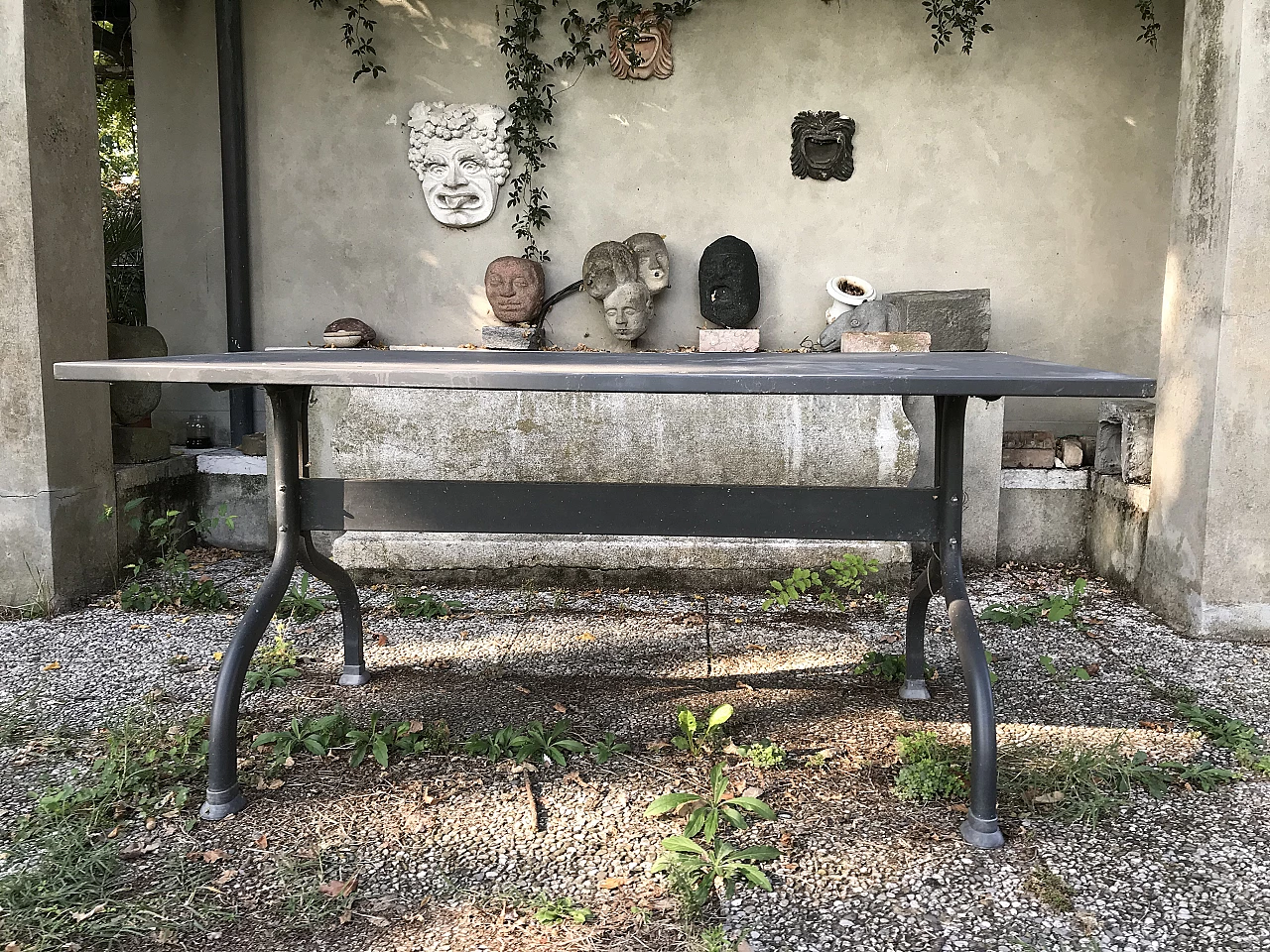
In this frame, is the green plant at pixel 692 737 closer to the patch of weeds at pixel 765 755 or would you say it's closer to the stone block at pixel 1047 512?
the patch of weeds at pixel 765 755

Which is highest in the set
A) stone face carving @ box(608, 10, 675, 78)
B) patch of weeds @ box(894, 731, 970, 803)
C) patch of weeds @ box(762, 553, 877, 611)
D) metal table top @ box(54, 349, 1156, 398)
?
stone face carving @ box(608, 10, 675, 78)

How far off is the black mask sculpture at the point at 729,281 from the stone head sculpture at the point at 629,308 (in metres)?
0.32

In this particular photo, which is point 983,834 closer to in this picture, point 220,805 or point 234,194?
point 220,805

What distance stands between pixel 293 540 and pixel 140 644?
1.27 meters

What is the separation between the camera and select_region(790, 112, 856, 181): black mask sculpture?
4.84 metres

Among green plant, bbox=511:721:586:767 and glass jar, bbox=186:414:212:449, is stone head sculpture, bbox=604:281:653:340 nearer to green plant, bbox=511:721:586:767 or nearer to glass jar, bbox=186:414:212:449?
glass jar, bbox=186:414:212:449

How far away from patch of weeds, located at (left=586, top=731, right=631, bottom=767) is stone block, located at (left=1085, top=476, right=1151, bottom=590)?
243 cm

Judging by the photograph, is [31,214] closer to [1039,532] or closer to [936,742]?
[936,742]

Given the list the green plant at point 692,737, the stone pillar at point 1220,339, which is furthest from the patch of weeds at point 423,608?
the stone pillar at point 1220,339

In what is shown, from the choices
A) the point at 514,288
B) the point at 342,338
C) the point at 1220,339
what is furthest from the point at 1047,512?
the point at 342,338

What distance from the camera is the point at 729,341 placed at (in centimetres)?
469

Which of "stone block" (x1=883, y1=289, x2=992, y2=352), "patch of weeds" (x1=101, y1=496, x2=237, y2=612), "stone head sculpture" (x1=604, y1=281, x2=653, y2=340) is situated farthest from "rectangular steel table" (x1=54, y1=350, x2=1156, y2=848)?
"stone head sculpture" (x1=604, y1=281, x2=653, y2=340)

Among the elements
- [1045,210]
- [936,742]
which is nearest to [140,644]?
[936,742]

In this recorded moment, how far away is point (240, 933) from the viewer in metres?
1.65
